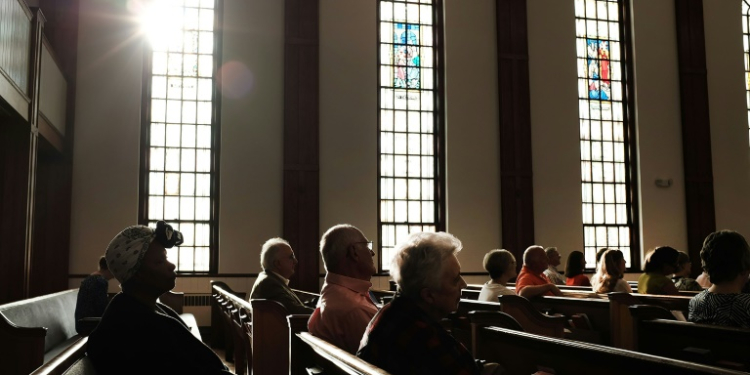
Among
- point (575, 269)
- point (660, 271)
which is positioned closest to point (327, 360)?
point (660, 271)

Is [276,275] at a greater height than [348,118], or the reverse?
[348,118]

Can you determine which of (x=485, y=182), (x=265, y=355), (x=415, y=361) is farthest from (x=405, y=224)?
(x=415, y=361)

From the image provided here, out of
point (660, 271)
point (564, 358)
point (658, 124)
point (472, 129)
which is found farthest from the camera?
point (658, 124)

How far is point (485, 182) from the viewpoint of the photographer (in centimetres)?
1080

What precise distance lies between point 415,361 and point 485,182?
885 cm

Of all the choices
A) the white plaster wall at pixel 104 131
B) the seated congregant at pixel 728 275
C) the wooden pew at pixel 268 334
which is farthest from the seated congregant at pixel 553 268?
the white plaster wall at pixel 104 131

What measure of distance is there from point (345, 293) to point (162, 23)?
829 cm

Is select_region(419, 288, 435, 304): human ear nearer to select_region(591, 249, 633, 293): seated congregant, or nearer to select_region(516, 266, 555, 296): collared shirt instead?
select_region(516, 266, 555, 296): collared shirt

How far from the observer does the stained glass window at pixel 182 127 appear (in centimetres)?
989

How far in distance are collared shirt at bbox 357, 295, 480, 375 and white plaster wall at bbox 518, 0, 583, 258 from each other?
8989 mm

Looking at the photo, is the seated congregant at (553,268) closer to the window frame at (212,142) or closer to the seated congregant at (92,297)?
the window frame at (212,142)

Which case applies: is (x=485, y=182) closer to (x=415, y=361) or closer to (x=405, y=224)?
(x=405, y=224)

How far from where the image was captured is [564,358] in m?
2.56

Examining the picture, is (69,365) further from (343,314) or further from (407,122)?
(407,122)
